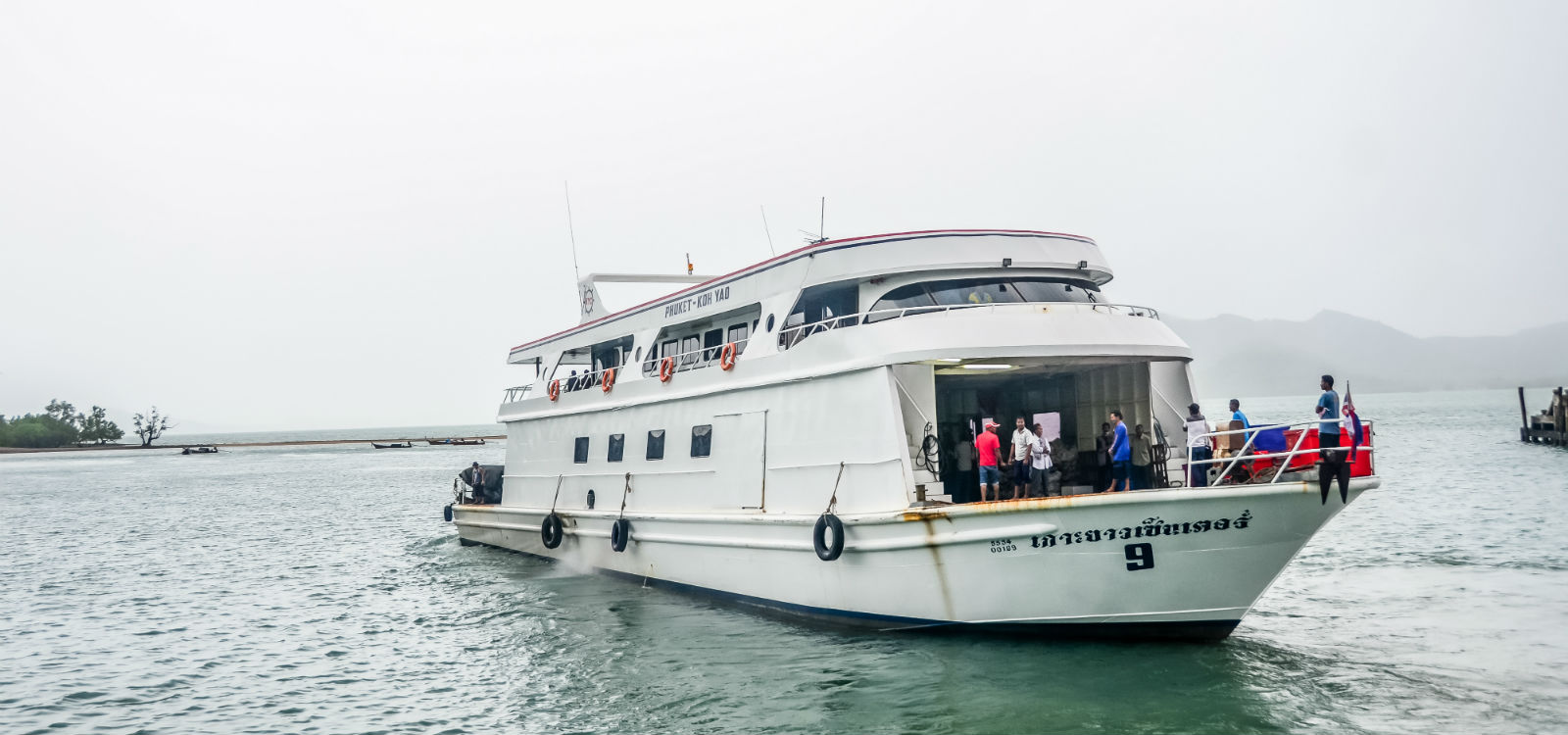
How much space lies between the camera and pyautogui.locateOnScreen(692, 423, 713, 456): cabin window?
15938 millimetres

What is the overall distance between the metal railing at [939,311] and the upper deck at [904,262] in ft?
1.15

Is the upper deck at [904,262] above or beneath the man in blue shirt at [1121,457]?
above

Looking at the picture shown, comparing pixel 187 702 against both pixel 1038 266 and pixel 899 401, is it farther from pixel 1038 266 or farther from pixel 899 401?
pixel 1038 266

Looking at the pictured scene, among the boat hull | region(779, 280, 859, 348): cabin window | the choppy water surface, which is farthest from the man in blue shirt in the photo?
region(779, 280, 859, 348): cabin window

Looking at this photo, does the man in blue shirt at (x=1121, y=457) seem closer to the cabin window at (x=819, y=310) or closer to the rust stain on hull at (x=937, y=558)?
the rust stain on hull at (x=937, y=558)

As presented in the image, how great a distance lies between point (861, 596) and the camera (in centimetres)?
1288

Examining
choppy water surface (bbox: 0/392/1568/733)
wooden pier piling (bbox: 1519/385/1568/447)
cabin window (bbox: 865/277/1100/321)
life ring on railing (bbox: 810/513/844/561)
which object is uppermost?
cabin window (bbox: 865/277/1100/321)

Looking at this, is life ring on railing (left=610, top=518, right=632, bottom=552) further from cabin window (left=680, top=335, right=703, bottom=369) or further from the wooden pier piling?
the wooden pier piling

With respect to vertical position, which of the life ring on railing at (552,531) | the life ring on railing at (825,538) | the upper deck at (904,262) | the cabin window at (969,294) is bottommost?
the life ring on railing at (552,531)

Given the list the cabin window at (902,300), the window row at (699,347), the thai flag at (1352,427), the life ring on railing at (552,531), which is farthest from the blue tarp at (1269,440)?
the life ring on railing at (552,531)

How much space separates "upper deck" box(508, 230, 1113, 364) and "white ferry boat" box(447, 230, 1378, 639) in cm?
3

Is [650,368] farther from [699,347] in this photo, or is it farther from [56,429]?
[56,429]

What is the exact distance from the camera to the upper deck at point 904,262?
45.4ft

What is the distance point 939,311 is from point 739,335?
4.27m
